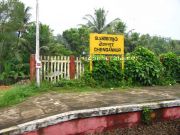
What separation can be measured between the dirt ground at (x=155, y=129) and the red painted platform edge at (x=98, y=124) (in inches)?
4.0

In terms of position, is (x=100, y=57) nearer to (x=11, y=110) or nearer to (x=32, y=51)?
(x=11, y=110)

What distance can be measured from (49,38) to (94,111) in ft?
79.6

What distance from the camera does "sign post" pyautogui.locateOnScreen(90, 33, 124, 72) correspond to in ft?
32.7

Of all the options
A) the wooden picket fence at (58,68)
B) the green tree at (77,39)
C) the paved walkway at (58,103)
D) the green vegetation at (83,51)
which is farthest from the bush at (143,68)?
the green tree at (77,39)

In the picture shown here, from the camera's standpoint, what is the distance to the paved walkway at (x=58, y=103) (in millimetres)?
5930

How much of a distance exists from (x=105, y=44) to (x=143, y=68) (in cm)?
170

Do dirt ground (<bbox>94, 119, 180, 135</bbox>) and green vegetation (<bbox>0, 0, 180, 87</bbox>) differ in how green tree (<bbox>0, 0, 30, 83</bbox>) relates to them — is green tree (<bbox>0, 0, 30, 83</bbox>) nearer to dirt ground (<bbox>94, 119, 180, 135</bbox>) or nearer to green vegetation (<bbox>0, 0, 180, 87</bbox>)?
green vegetation (<bbox>0, 0, 180, 87</bbox>)

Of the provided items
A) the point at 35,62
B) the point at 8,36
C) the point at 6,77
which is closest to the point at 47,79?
the point at 35,62

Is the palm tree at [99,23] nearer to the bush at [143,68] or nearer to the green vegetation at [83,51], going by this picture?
the green vegetation at [83,51]

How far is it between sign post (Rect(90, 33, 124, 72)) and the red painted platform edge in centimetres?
366

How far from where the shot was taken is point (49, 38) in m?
29.7

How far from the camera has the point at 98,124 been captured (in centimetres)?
613

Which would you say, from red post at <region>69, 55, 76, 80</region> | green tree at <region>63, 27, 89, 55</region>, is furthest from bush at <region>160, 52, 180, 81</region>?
green tree at <region>63, 27, 89, 55</region>

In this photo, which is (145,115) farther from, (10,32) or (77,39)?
(77,39)
